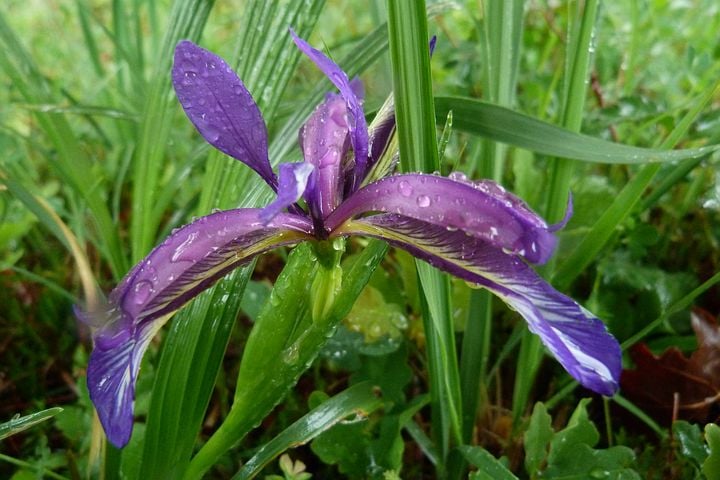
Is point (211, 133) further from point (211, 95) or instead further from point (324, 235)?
point (324, 235)

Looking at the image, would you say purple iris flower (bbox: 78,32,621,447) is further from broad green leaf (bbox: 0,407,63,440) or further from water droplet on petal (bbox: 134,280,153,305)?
broad green leaf (bbox: 0,407,63,440)

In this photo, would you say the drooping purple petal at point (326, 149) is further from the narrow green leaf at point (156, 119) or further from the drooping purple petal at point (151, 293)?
the narrow green leaf at point (156, 119)

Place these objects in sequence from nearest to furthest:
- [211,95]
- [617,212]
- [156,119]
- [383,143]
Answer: [211,95], [383,143], [617,212], [156,119]

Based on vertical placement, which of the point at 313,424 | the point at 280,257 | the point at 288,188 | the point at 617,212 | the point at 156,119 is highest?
the point at 288,188

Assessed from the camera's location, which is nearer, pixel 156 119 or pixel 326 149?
pixel 326 149

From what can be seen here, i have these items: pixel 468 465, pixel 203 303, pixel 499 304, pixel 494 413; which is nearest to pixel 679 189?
pixel 499 304

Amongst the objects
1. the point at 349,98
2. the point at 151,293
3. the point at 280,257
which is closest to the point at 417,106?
the point at 349,98
